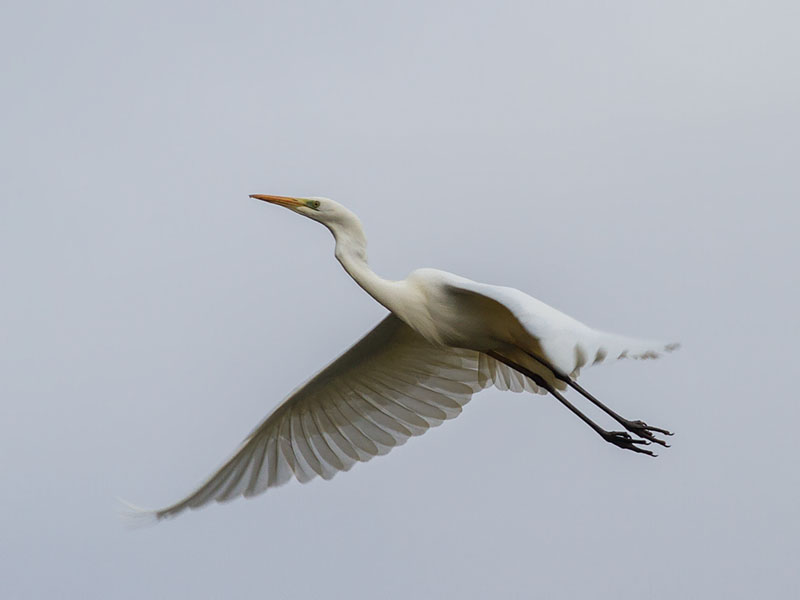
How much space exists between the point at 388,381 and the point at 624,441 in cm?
217

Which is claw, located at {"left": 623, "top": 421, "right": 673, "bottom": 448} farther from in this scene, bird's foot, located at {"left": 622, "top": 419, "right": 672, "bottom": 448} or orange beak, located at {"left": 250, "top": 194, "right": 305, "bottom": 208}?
orange beak, located at {"left": 250, "top": 194, "right": 305, "bottom": 208}

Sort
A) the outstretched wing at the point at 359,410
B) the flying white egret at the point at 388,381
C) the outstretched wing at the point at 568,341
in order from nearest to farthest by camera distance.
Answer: the outstretched wing at the point at 568,341, the flying white egret at the point at 388,381, the outstretched wing at the point at 359,410

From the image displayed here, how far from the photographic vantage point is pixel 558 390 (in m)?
12.1

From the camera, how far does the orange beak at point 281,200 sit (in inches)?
439

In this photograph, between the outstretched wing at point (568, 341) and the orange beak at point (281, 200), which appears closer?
the outstretched wing at point (568, 341)

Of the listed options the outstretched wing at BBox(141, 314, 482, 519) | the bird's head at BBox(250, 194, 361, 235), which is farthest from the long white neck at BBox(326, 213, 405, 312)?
the outstretched wing at BBox(141, 314, 482, 519)

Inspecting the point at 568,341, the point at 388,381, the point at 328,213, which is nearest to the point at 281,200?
the point at 328,213

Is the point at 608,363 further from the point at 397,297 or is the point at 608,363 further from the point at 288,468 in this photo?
the point at 288,468

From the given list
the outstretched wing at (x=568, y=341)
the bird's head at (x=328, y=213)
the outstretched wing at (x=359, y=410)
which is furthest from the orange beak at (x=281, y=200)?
the outstretched wing at (x=568, y=341)

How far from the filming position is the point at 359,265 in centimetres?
1096

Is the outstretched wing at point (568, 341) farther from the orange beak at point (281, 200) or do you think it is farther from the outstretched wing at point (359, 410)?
the outstretched wing at point (359, 410)

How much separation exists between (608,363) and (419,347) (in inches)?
149

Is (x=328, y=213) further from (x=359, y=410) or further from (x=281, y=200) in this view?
(x=359, y=410)

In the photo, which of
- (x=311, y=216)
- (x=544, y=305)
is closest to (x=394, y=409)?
(x=311, y=216)
